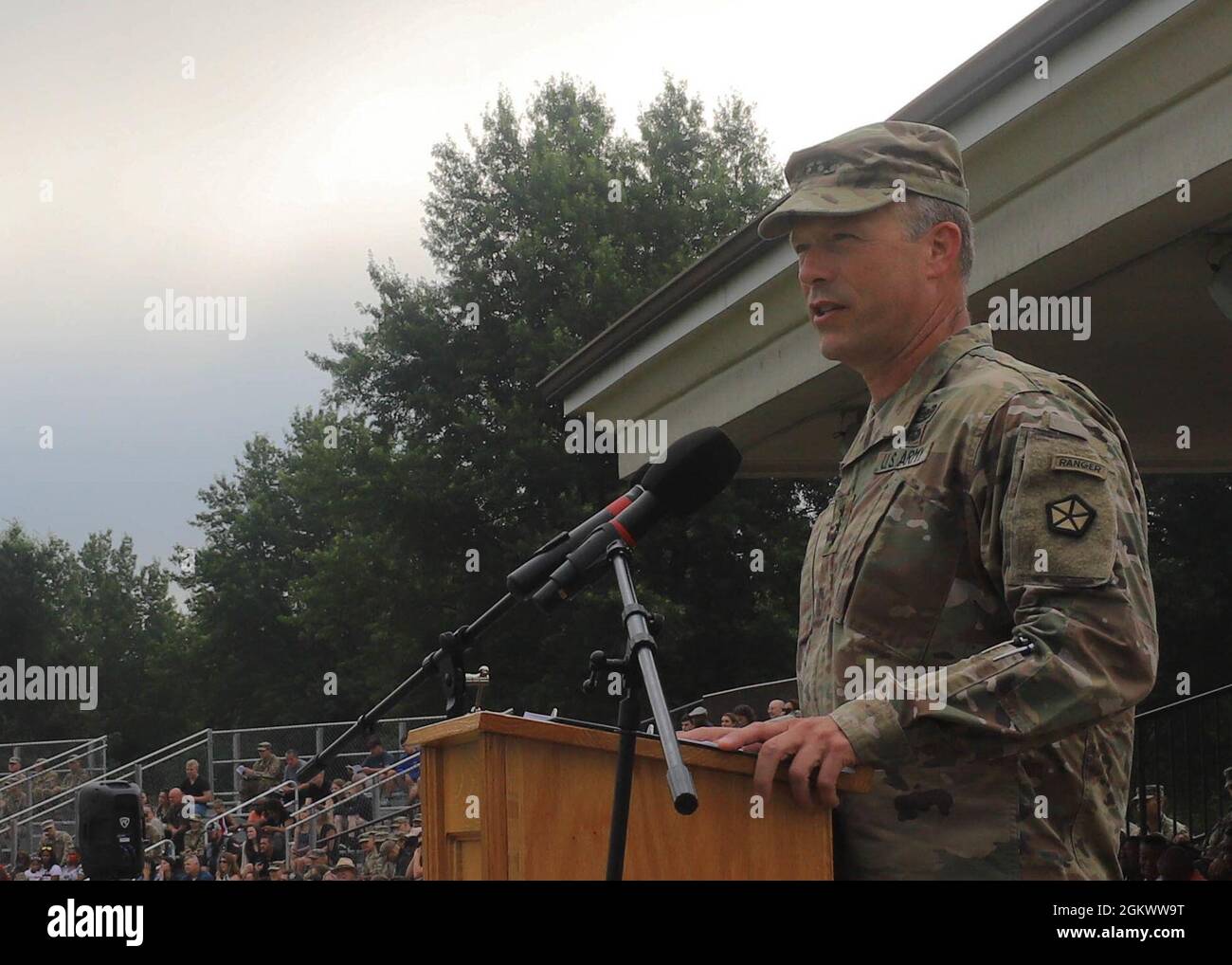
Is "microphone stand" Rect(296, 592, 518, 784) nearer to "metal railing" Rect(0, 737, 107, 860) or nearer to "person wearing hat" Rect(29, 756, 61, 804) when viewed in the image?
"metal railing" Rect(0, 737, 107, 860)

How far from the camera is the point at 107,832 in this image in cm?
550

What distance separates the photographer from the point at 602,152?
117ft

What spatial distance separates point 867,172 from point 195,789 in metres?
20.3

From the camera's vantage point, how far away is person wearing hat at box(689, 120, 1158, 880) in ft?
7.84

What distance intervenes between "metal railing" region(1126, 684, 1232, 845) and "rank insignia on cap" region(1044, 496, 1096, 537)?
2.84 metres

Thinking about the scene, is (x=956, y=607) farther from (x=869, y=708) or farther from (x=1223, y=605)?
(x=1223, y=605)

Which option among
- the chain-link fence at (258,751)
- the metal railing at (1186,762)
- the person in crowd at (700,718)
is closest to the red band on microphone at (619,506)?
the metal railing at (1186,762)

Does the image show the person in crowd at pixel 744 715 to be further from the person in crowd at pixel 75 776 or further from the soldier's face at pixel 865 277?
the person in crowd at pixel 75 776

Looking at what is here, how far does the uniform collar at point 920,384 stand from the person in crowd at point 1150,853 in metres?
6.62

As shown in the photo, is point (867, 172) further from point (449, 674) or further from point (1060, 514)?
point (449, 674)

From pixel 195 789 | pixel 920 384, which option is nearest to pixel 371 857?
pixel 195 789
